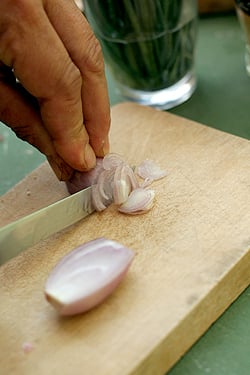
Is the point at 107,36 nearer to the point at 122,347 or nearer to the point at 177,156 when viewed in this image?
the point at 177,156

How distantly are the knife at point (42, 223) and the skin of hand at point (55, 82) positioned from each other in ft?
0.19

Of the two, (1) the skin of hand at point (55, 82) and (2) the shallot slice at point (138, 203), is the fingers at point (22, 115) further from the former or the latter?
(2) the shallot slice at point (138, 203)

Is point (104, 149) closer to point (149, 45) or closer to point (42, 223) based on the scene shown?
point (42, 223)

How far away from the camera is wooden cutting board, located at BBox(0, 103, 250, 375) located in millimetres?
810

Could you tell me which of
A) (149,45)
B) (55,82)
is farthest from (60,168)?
(149,45)

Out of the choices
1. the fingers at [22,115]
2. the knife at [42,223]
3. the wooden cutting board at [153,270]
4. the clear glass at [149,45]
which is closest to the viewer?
the wooden cutting board at [153,270]

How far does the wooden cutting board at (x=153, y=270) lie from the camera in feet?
2.66

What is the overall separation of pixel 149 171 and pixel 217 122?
0.25 metres

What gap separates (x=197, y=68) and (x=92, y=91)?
53 centimetres

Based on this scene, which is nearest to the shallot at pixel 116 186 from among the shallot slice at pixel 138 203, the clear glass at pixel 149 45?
the shallot slice at pixel 138 203

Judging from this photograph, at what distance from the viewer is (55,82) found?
36.1 inches

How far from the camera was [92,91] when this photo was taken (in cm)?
100

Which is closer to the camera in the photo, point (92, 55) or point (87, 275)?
point (87, 275)

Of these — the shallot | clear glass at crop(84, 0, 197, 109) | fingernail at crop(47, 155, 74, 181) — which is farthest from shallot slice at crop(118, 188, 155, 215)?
clear glass at crop(84, 0, 197, 109)
